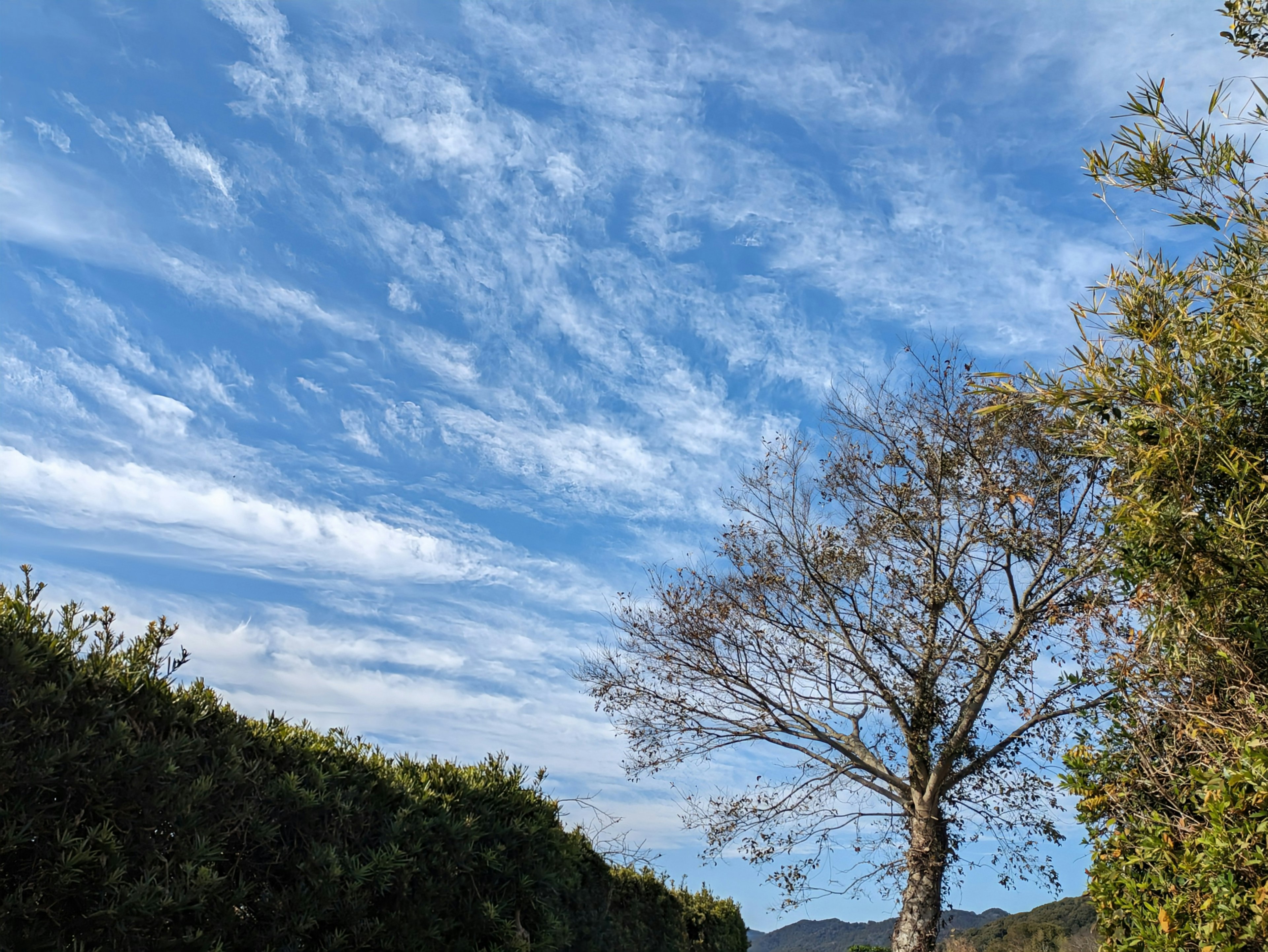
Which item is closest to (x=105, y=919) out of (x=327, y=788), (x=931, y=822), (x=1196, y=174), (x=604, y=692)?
(x=327, y=788)

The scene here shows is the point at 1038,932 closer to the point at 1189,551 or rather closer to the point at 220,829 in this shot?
the point at 1189,551

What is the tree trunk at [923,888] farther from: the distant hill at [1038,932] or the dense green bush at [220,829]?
the dense green bush at [220,829]

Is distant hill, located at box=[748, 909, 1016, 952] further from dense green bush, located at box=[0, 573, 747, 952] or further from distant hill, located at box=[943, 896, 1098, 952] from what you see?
dense green bush, located at box=[0, 573, 747, 952]

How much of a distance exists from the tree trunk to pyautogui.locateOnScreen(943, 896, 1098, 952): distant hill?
0.89 m

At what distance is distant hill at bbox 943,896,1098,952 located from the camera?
627 inches

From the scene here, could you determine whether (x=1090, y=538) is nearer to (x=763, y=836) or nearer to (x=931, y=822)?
(x=931, y=822)

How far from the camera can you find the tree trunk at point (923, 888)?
46.0ft

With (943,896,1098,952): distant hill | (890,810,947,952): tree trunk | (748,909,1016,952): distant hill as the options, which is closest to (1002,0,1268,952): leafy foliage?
(943,896,1098,952): distant hill

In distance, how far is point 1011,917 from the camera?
34000mm

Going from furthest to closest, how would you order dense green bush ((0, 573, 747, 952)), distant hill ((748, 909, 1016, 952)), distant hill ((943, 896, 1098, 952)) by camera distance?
1. distant hill ((748, 909, 1016, 952))
2. distant hill ((943, 896, 1098, 952))
3. dense green bush ((0, 573, 747, 952))

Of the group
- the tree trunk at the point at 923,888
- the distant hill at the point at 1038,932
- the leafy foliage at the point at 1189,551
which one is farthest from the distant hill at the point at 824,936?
the leafy foliage at the point at 1189,551

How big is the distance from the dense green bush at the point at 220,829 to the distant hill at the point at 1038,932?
5021 mm

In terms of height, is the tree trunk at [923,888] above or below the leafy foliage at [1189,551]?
below

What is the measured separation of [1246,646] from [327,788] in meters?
5.88
